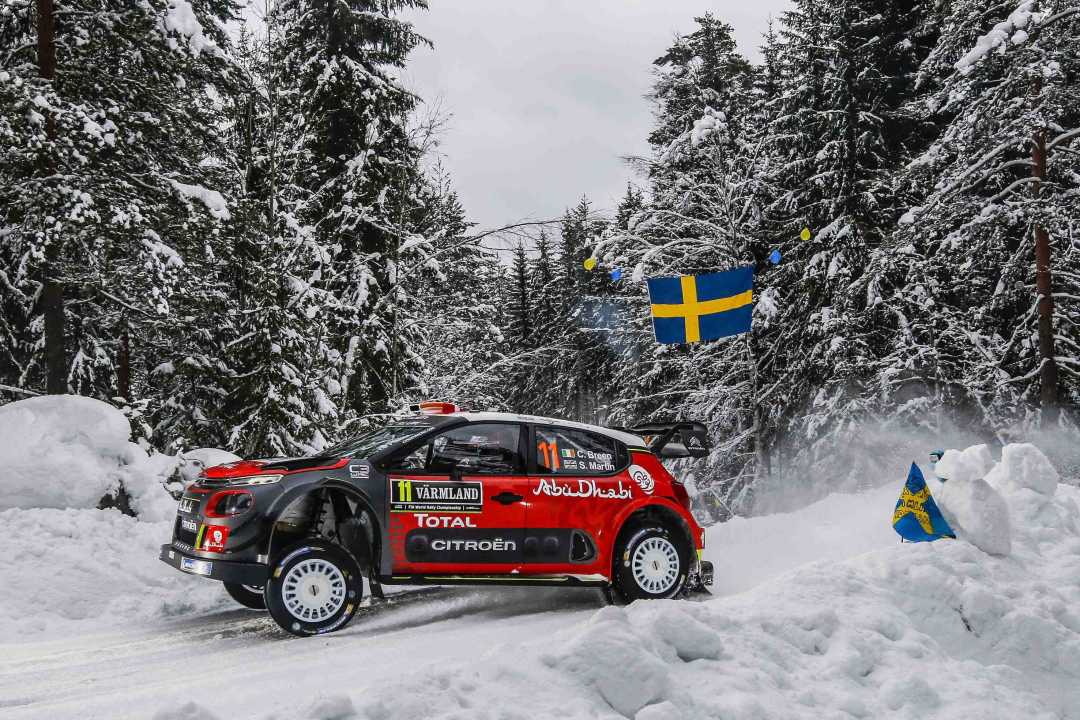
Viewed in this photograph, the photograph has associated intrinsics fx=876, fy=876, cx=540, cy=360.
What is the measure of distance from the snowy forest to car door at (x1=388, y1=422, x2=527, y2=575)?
255 inches

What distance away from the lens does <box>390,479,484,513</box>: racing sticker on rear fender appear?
7363 mm

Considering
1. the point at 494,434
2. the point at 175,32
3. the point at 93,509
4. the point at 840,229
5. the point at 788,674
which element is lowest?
the point at 788,674

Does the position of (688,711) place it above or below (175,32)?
below

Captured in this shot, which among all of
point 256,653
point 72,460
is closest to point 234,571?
point 256,653

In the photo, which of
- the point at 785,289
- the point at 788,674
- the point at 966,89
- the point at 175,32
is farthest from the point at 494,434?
the point at 785,289

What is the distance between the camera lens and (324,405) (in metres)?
16.0

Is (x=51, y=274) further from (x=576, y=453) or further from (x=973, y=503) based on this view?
(x=973, y=503)

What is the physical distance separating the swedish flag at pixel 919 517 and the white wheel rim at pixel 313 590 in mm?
5052

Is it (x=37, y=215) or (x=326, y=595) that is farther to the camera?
(x=37, y=215)

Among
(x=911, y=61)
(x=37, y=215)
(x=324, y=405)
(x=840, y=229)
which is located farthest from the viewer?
(x=911, y=61)

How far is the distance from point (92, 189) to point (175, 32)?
2620mm

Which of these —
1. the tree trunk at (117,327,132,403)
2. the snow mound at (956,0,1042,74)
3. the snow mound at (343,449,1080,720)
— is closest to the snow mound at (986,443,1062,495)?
the snow mound at (343,449,1080,720)

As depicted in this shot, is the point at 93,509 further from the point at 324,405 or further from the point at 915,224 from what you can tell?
the point at 915,224

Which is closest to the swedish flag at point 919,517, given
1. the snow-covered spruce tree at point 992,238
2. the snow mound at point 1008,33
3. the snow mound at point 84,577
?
the snow mound at point 84,577
